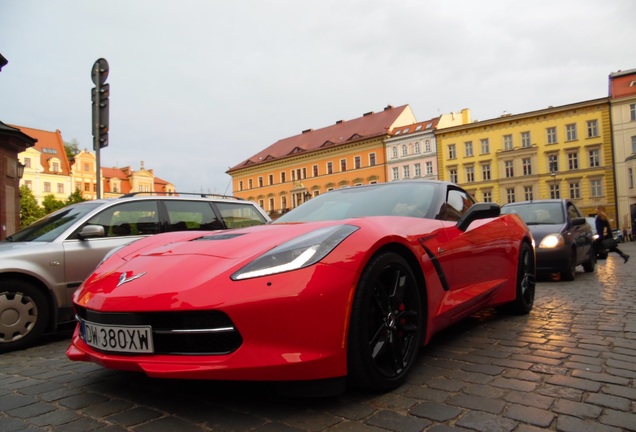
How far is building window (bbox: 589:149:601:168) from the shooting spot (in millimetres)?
44397

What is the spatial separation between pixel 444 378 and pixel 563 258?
5442 mm

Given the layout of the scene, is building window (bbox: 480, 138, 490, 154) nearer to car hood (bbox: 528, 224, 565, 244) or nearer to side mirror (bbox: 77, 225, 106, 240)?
car hood (bbox: 528, 224, 565, 244)

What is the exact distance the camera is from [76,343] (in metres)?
2.49

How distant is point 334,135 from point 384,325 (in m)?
62.6

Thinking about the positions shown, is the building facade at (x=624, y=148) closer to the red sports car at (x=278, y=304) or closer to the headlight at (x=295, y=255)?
the red sports car at (x=278, y=304)

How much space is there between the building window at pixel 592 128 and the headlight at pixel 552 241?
148ft

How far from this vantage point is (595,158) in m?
44.6

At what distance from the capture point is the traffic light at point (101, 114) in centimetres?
700

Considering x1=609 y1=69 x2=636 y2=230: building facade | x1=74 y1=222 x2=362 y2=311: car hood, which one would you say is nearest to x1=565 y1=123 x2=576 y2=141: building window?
x1=609 y1=69 x2=636 y2=230: building facade

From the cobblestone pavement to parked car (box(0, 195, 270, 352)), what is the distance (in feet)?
1.59

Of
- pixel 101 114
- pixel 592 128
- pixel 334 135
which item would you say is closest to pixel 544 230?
pixel 101 114

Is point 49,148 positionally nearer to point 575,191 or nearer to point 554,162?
point 554,162

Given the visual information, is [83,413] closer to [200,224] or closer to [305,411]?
[305,411]

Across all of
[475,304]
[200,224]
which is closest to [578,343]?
[475,304]
